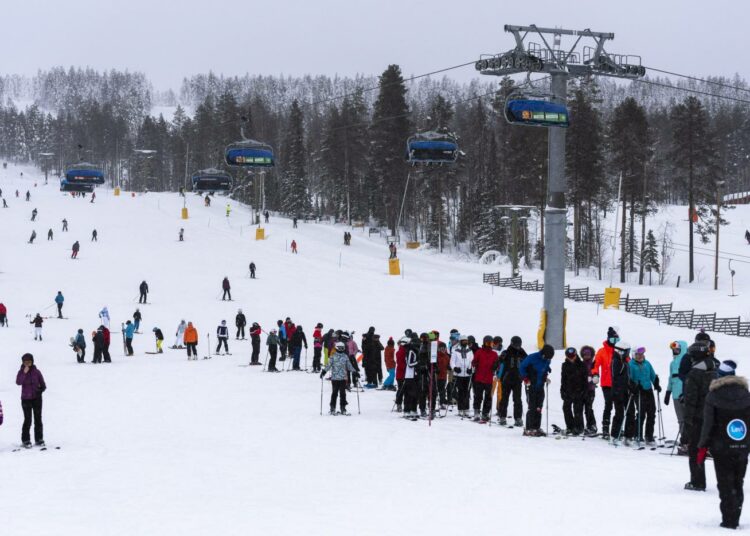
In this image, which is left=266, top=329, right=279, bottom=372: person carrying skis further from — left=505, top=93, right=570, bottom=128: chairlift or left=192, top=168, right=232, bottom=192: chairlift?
left=192, top=168, right=232, bottom=192: chairlift

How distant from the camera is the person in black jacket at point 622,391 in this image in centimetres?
1242

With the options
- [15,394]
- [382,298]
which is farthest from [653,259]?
[15,394]

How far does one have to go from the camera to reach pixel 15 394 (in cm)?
1967

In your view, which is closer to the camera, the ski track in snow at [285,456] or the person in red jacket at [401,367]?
the ski track in snow at [285,456]

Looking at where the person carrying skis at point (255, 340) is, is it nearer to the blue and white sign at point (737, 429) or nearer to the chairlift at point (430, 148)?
the chairlift at point (430, 148)

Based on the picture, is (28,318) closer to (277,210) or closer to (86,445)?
(86,445)

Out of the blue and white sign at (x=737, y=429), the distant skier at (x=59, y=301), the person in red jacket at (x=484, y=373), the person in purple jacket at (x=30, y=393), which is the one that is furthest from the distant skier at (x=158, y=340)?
the blue and white sign at (x=737, y=429)

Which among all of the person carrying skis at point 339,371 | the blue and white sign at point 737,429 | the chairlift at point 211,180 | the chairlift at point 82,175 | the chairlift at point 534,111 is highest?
the chairlift at point 82,175

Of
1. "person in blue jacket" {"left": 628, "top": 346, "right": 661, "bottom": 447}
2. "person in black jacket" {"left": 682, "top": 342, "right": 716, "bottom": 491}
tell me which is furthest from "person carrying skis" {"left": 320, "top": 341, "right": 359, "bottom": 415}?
"person in black jacket" {"left": 682, "top": 342, "right": 716, "bottom": 491}

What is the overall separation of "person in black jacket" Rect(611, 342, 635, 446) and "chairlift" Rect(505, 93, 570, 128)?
1394cm

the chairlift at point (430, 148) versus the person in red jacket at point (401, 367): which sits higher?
the chairlift at point (430, 148)

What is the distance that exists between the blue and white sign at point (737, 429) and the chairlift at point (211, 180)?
5087 cm

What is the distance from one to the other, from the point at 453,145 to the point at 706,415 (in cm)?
2919

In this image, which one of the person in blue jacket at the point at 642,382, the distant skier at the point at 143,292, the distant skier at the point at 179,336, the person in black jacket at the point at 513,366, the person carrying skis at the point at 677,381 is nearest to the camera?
the person carrying skis at the point at 677,381
